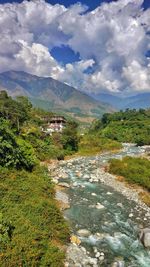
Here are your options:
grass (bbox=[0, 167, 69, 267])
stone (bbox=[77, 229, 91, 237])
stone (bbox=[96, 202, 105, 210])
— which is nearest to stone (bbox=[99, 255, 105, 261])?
grass (bbox=[0, 167, 69, 267])

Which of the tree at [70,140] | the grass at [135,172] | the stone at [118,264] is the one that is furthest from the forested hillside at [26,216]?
the tree at [70,140]

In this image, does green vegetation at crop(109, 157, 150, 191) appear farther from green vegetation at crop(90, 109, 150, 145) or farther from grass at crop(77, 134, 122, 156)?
green vegetation at crop(90, 109, 150, 145)

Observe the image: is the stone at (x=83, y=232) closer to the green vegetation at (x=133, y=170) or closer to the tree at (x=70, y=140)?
the green vegetation at (x=133, y=170)

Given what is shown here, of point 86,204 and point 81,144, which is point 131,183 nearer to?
point 86,204

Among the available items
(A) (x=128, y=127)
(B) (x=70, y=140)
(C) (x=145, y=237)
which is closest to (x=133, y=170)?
(C) (x=145, y=237)

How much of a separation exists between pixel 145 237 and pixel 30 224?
272 inches

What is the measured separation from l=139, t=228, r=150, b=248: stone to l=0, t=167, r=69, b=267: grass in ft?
15.0

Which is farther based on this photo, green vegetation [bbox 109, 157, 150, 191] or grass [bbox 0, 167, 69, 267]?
green vegetation [bbox 109, 157, 150, 191]

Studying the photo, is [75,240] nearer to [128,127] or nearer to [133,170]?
[133,170]

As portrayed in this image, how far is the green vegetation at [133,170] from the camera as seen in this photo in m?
28.1

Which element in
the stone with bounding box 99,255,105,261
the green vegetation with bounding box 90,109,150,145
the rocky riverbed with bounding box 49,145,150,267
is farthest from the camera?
the green vegetation with bounding box 90,109,150,145

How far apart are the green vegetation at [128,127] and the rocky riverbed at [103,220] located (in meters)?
45.5

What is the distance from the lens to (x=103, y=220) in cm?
1941

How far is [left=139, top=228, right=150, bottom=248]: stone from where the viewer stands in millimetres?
15877
